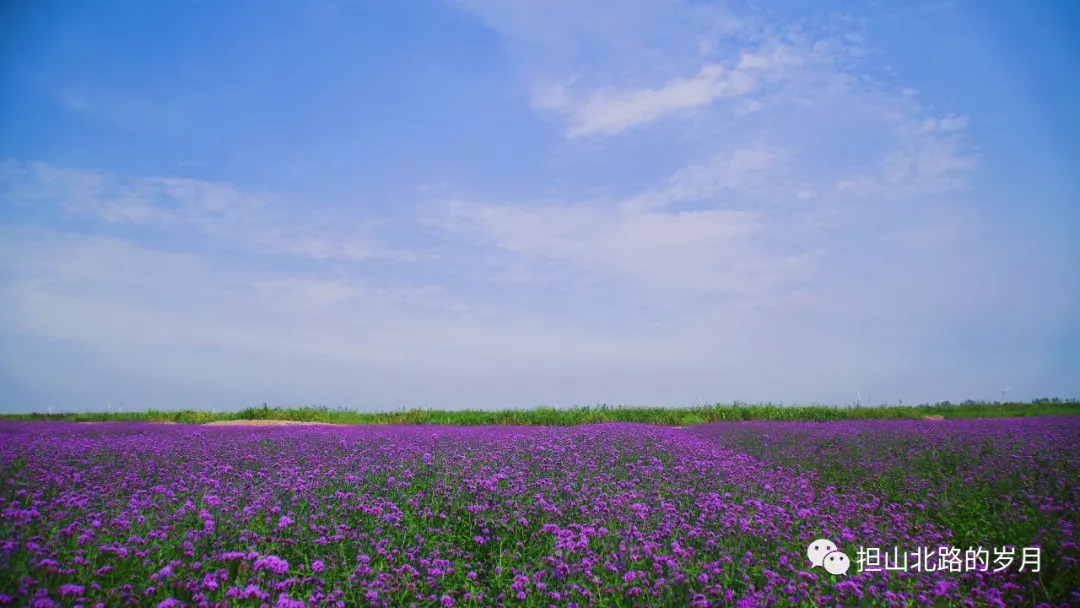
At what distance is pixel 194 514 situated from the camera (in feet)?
15.4

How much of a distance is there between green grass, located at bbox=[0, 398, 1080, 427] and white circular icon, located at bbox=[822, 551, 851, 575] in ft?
61.9

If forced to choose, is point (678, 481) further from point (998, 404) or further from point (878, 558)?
point (998, 404)

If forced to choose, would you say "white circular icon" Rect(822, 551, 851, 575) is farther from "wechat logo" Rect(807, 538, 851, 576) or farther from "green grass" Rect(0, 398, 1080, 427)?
"green grass" Rect(0, 398, 1080, 427)

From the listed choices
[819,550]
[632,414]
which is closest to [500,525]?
[819,550]

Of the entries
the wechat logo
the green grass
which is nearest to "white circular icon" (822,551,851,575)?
the wechat logo

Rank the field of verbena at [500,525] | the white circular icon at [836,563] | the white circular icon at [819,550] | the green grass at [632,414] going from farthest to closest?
the green grass at [632,414] < the white circular icon at [819,550] < the white circular icon at [836,563] < the field of verbena at [500,525]

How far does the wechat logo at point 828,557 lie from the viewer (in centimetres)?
441

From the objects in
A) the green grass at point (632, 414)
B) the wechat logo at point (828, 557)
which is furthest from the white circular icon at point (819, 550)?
the green grass at point (632, 414)

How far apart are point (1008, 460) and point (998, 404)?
2312cm

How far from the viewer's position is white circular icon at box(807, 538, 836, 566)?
4.61 metres

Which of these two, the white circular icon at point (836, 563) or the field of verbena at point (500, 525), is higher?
the field of verbena at point (500, 525)

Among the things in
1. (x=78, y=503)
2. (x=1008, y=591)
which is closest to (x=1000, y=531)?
(x=1008, y=591)

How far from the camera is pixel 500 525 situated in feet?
16.6

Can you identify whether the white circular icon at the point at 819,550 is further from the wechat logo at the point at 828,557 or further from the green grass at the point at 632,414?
the green grass at the point at 632,414
